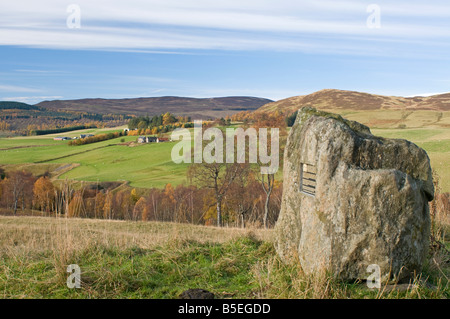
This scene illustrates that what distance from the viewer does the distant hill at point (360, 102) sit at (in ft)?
364

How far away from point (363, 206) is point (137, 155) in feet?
273

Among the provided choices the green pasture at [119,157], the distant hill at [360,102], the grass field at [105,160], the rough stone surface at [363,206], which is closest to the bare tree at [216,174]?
the green pasture at [119,157]

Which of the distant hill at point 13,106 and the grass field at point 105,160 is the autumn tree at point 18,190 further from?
the distant hill at point 13,106

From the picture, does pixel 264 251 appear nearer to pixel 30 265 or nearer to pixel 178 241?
pixel 178 241

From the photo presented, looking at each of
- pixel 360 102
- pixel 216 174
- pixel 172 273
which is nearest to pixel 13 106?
pixel 360 102

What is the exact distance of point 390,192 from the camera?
6195mm

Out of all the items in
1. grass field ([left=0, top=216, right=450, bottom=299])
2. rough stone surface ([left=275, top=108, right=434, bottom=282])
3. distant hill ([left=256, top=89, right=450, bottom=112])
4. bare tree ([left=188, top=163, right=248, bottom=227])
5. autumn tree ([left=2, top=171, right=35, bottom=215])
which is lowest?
autumn tree ([left=2, top=171, right=35, bottom=215])

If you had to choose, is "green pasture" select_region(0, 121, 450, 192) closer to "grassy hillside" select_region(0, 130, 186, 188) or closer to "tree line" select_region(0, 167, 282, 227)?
"grassy hillside" select_region(0, 130, 186, 188)

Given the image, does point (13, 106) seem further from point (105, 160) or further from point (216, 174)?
point (216, 174)

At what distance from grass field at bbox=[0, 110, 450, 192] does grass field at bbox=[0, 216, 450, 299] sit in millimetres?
43833

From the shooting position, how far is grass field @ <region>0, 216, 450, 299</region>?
618 centimetres

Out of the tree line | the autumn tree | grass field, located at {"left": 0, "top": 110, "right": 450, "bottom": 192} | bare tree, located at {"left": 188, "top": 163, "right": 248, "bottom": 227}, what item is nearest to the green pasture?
grass field, located at {"left": 0, "top": 110, "right": 450, "bottom": 192}

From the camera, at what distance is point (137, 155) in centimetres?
8631
